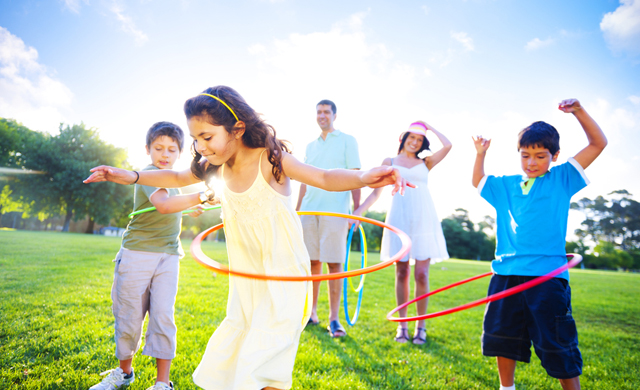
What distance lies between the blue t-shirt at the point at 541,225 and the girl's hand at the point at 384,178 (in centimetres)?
156

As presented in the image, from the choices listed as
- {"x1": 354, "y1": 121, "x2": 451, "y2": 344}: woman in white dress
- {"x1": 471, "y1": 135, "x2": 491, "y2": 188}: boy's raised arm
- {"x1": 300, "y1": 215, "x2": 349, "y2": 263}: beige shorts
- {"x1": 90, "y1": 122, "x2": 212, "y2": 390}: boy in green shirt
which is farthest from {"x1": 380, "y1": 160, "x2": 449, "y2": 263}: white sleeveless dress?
{"x1": 90, "y1": 122, "x2": 212, "y2": 390}: boy in green shirt

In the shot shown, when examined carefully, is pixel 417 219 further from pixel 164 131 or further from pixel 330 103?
pixel 164 131

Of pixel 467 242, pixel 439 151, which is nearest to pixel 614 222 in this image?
pixel 467 242

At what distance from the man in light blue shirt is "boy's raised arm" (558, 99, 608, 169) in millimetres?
2753

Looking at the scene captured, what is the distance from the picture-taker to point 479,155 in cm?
334

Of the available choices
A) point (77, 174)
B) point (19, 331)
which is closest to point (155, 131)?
point (19, 331)

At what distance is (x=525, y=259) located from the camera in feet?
9.34

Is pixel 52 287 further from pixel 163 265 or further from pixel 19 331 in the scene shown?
pixel 163 265

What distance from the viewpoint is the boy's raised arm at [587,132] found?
8.93 ft

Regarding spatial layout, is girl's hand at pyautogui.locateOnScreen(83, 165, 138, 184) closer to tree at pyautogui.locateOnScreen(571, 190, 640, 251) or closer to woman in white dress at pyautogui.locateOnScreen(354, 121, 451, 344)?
woman in white dress at pyautogui.locateOnScreen(354, 121, 451, 344)

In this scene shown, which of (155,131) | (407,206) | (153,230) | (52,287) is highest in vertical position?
(155,131)

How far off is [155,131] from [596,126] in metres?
3.70

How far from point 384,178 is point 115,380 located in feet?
9.01

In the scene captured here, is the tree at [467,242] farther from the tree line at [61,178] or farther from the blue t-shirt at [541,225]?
the blue t-shirt at [541,225]
